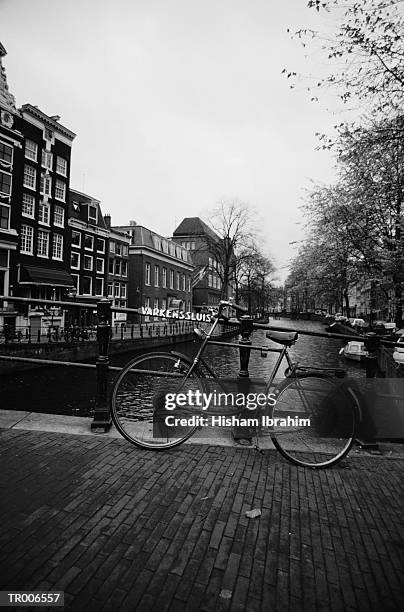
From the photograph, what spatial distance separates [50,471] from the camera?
267 cm

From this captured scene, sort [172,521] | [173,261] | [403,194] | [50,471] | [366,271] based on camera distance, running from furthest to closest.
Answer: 1. [173,261]
2. [366,271]
3. [403,194]
4. [50,471]
5. [172,521]

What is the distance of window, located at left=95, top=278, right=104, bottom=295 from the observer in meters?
38.8

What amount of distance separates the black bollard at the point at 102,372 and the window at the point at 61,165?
109ft

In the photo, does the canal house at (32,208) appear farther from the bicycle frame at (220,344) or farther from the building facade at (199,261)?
the building facade at (199,261)

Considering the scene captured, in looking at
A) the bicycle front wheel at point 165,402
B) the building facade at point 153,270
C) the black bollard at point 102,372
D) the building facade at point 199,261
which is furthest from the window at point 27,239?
the building facade at point 199,261

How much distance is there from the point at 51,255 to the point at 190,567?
32099 mm

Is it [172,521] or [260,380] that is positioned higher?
[260,380]

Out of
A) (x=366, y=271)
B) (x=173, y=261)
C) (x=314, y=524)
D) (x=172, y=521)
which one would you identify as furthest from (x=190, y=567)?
(x=173, y=261)

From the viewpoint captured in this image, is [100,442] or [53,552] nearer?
[53,552]

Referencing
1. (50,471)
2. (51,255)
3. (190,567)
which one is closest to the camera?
(190,567)

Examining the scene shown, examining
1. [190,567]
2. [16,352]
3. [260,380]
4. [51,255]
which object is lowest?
[16,352]

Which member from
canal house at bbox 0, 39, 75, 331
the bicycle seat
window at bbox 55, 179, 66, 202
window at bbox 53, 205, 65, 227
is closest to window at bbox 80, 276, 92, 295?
canal house at bbox 0, 39, 75, 331

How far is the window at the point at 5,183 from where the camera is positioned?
2605 centimetres

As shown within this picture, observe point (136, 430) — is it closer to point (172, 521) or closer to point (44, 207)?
point (172, 521)
